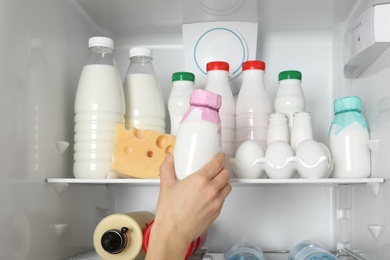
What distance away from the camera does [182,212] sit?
2.94 ft

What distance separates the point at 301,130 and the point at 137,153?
15.0 inches

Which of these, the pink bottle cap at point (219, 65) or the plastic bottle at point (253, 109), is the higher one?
the pink bottle cap at point (219, 65)

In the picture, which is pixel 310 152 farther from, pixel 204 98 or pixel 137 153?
pixel 137 153

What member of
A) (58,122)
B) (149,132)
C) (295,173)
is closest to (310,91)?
(295,173)

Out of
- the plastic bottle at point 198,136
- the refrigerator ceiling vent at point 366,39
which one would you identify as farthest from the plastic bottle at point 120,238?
the refrigerator ceiling vent at point 366,39

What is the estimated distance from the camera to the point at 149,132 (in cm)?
114

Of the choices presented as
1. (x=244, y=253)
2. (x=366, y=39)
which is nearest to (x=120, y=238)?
(x=244, y=253)

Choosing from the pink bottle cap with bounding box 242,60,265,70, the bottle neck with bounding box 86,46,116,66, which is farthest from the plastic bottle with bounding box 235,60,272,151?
the bottle neck with bounding box 86,46,116,66

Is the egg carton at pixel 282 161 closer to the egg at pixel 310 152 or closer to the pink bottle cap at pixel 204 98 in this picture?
the egg at pixel 310 152

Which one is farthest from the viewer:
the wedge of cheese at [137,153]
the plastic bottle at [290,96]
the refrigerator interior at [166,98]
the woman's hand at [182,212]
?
the plastic bottle at [290,96]

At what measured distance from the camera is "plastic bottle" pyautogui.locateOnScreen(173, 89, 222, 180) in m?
0.96

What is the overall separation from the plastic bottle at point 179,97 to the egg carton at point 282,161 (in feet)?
0.65

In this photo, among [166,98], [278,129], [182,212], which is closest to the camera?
[182,212]

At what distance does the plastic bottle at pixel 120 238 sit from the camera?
41.7 inches
